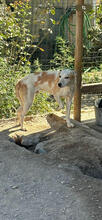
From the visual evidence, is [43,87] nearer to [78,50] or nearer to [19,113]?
[19,113]

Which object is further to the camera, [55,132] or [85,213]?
[55,132]

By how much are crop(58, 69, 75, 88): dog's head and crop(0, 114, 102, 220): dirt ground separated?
0.78 m

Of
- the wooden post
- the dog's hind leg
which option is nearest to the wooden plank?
the wooden post

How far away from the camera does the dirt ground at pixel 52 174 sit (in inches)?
110

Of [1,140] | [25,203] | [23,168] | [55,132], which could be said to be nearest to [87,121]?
[55,132]

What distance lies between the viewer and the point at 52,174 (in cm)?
354

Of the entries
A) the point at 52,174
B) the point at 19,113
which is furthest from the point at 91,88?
the point at 52,174

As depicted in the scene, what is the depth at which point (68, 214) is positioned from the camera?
271 centimetres

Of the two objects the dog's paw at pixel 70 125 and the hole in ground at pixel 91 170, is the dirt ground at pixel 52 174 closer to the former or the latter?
the hole in ground at pixel 91 170

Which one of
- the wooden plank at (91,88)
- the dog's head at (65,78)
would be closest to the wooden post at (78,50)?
the wooden plank at (91,88)

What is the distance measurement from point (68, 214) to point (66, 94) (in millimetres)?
2637

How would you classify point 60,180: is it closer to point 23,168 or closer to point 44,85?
point 23,168

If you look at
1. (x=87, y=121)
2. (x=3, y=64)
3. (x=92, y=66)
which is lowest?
(x=87, y=121)

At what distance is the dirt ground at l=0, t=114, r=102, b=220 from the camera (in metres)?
2.79
